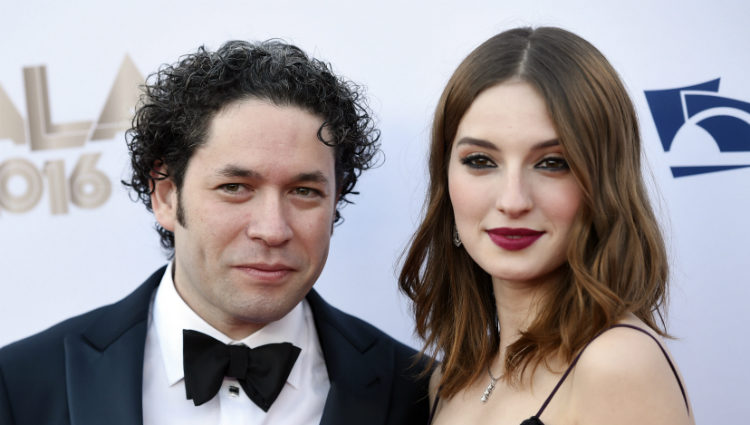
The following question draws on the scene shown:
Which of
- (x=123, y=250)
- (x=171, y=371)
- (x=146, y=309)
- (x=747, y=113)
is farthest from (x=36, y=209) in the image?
(x=747, y=113)

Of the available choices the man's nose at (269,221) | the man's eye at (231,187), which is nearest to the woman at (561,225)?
the man's nose at (269,221)

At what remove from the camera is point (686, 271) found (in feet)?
8.66

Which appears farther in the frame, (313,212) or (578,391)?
(313,212)

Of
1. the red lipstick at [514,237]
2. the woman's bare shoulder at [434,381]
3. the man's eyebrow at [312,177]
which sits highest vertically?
the man's eyebrow at [312,177]

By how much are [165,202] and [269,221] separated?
444 millimetres

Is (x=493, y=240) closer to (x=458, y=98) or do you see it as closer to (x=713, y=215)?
(x=458, y=98)

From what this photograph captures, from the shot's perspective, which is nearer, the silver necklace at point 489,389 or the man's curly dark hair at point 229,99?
the silver necklace at point 489,389

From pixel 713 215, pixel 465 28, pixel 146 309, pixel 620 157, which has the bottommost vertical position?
pixel 146 309

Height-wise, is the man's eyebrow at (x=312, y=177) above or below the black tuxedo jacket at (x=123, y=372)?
above

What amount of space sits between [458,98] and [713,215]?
1.08 meters

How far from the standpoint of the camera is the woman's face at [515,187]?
196 centimetres

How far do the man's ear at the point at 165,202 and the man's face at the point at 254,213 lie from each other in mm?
93

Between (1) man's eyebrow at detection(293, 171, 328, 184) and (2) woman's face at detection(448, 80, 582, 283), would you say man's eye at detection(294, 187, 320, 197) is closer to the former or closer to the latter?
(1) man's eyebrow at detection(293, 171, 328, 184)

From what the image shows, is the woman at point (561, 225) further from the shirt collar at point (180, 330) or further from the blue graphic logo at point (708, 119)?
the blue graphic logo at point (708, 119)
